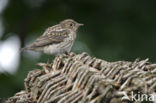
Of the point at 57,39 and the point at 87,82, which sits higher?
the point at 57,39

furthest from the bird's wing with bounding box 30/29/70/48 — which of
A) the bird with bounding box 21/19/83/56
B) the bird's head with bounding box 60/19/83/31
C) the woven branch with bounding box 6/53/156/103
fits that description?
the woven branch with bounding box 6/53/156/103

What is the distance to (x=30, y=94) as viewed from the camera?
2621 mm

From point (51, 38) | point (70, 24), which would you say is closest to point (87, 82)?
point (51, 38)

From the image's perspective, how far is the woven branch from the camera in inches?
84.1

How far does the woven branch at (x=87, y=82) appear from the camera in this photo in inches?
84.1

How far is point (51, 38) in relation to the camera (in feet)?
21.9

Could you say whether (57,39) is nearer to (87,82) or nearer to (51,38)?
(51,38)

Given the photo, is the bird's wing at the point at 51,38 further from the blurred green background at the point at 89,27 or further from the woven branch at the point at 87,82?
the woven branch at the point at 87,82

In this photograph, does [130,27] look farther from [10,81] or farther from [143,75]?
[143,75]

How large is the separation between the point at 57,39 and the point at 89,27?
516 millimetres

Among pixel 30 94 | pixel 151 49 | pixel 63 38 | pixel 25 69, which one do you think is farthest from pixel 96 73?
pixel 63 38

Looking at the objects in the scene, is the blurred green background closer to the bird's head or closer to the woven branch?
the bird's head

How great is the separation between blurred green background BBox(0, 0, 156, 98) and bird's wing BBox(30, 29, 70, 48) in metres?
0.17

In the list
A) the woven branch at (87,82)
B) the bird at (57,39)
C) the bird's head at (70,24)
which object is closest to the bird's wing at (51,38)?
the bird at (57,39)
